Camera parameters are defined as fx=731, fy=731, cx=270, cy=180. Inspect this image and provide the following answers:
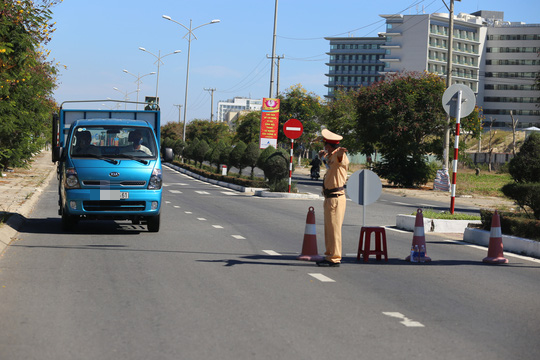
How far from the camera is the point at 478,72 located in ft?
443

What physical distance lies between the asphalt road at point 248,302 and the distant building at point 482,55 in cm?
12257

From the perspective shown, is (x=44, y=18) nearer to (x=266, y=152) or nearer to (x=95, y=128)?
(x=95, y=128)

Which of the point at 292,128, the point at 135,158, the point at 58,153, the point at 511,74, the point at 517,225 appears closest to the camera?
the point at 517,225

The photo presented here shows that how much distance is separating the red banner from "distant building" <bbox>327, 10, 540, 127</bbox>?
98827 mm

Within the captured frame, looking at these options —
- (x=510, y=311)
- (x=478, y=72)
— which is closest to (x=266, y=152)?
(x=510, y=311)

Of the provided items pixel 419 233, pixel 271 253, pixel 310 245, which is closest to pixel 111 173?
pixel 271 253

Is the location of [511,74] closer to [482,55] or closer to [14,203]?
[482,55]

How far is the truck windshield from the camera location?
1367 centimetres

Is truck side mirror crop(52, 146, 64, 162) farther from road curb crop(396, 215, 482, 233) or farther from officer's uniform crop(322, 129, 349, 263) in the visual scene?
road curb crop(396, 215, 482, 233)

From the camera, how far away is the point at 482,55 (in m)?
134

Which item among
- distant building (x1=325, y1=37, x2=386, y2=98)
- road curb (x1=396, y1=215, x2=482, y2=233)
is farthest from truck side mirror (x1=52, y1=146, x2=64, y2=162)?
distant building (x1=325, y1=37, x2=386, y2=98)

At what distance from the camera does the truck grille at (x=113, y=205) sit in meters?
13.1

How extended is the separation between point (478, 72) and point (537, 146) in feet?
414

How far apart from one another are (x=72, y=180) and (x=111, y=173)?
70cm
